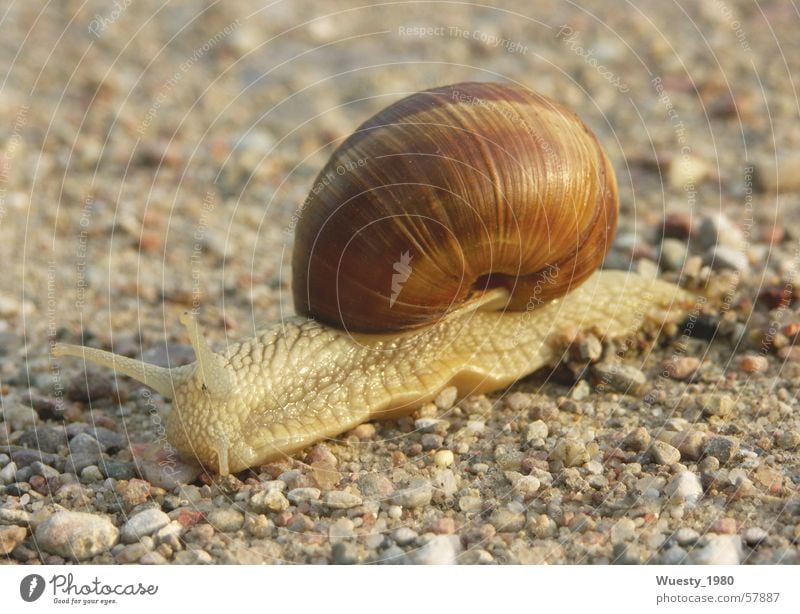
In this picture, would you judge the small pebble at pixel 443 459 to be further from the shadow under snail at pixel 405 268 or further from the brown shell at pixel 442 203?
the brown shell at pixel 442 203

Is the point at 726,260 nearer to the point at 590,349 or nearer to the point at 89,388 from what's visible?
the point at 590,349

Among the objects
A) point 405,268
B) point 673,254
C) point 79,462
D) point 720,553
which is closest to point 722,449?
point 720,553

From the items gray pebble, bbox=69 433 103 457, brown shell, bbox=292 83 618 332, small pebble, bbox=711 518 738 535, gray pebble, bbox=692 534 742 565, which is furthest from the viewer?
gray pebble, bbox=69 433 103 457

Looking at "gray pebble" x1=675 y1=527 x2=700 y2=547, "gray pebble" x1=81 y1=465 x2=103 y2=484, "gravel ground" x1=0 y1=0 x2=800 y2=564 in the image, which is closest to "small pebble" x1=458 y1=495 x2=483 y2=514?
"gravel ground" x1=0 y1=0 x2=800 y2=564

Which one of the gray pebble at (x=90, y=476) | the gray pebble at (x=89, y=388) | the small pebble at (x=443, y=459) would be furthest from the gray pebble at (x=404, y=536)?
the gray pebble at (x=89, y=388)

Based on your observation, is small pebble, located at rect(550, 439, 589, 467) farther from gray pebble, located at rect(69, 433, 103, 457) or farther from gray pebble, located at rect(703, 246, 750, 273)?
gray pebble, located at rect(69, 433, 103, 457)

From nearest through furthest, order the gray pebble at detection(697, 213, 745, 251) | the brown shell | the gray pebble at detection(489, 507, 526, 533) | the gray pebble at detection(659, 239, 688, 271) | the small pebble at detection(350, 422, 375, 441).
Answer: the gray pebble at detection(489, 507, 526, 533) < the brown shell < the small pebble at detection(350, 422, 375, 441) < the gray pebble at detection(659, 239, 688, 271) < the gray pebble at detection(697, 213, 745, 251)
